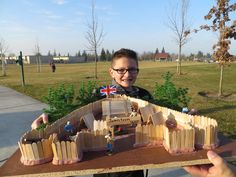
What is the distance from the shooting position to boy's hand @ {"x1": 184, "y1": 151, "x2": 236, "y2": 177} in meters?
1.38

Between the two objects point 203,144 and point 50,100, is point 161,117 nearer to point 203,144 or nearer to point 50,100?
point 203,144

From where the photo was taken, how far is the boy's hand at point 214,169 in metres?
1.38

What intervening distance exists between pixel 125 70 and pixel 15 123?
18.5 feet

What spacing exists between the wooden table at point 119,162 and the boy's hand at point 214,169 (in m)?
0.04

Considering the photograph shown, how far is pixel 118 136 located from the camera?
5.83 feet

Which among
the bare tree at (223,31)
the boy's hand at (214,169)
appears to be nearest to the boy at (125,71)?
the boy's hand at (214,169)

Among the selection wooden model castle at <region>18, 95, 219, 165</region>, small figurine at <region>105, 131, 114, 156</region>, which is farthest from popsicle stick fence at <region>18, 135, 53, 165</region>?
small figurine at <region>105, 131, 114, 156</region>

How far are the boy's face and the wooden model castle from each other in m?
0.78

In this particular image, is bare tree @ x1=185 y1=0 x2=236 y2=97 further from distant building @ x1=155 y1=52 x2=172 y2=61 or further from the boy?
distant building @ x1=155 y1=52 x2=172 y2=61

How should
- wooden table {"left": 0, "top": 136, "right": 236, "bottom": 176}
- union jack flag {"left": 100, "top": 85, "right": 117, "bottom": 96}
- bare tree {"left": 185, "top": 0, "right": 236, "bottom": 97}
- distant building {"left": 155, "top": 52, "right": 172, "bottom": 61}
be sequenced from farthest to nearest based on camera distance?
A: distant building {"left": 155, "top": 52, "right": 172, "bottom": 61}, bare tree {"left": 185, "top": 0, "right": 236, "bottom": 97}, union jack flag {"left": 100, "top": 85, "right": 117, "bottom": 96}, wooden table {"left": 0, "top": 136, "right": 236, "bottom": 176}

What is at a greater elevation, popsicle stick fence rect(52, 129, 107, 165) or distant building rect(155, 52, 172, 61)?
distant building rect(155, 52, 172, 61)

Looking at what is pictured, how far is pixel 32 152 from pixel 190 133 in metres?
0.95

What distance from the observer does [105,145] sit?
155cm

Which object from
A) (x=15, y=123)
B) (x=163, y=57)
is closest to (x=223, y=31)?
(x=15, y=123)
